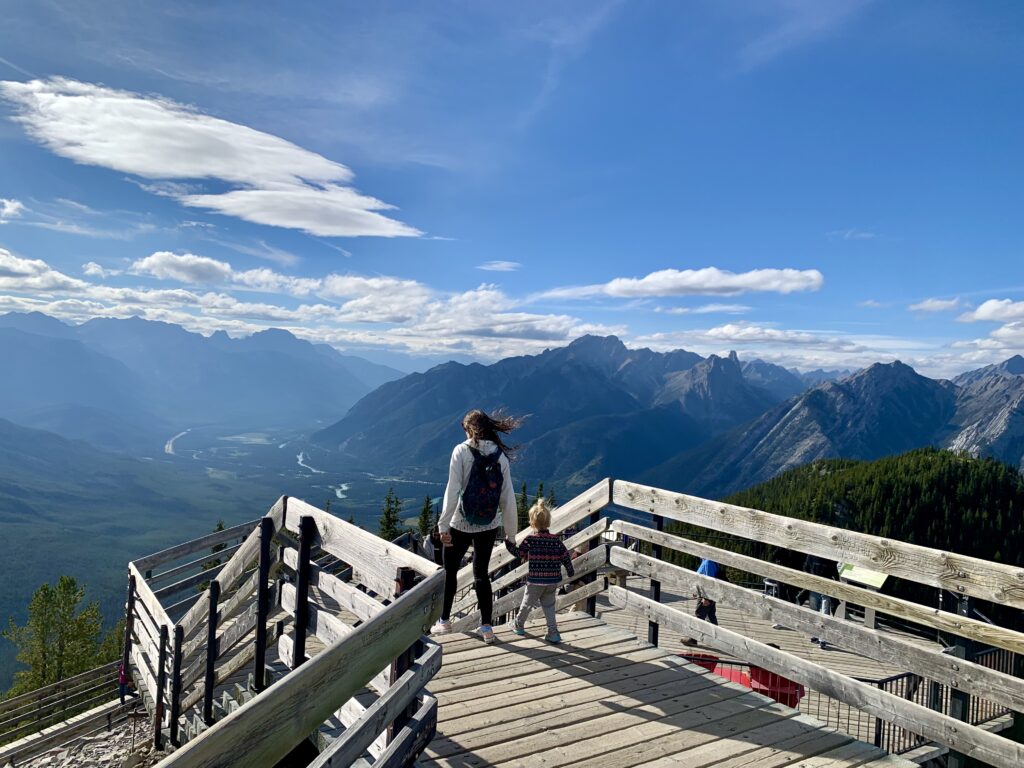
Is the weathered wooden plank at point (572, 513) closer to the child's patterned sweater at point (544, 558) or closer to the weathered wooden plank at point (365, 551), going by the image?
the child's patterned sweater at point (544, 558)

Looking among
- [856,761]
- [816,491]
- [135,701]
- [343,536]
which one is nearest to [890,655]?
[856,761]

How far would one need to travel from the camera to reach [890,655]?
498 cm

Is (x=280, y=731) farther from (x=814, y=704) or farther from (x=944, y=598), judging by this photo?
(x=814, y=704)

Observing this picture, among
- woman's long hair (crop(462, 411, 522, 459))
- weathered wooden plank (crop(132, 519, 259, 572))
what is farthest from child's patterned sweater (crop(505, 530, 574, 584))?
weathered wooden plank (crop(132, 519, 259, 572))

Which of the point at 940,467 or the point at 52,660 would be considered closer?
the point at 52,660

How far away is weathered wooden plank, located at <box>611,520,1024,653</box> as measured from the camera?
4410 mm

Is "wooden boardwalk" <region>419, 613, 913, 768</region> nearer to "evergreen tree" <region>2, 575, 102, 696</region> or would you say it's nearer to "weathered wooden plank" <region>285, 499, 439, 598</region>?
"weathered wooden plank" <region>285, 499, 439, 598</region>

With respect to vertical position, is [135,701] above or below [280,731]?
below

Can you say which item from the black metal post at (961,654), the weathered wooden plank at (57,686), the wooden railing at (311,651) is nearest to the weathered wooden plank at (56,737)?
the weathered wooden plank at (57,686)

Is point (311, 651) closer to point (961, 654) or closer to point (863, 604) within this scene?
point (863, 604)

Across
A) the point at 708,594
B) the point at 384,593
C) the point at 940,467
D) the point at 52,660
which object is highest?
the point at 384,593

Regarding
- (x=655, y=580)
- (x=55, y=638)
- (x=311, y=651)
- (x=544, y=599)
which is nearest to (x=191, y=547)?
(x=311, y=651)

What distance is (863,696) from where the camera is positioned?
5.11m

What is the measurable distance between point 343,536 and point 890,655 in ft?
14.6
